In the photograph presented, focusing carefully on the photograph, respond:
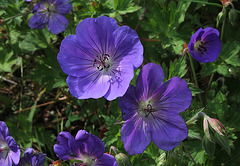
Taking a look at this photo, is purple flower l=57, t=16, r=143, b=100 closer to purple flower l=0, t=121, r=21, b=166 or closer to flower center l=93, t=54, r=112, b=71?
flower center l=93, t=54, r=112, b=71

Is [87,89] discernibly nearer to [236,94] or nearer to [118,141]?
[118,141]

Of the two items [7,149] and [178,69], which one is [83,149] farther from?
[178,69]

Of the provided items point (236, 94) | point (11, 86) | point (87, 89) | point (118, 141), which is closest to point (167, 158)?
point (118, 141)

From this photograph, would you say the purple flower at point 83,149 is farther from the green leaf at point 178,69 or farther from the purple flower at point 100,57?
the green leaf at point 178,69

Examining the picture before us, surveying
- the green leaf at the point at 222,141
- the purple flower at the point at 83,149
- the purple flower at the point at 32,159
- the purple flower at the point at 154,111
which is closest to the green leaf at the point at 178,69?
the purple flower at the point at 154,111

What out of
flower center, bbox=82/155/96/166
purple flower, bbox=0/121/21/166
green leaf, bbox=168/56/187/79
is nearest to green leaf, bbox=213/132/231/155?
green leaf, bbox=168/56/187/79

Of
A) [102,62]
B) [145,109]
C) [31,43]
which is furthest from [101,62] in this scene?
[31,43]

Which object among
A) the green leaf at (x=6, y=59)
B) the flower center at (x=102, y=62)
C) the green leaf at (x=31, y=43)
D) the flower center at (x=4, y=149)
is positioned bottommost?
the green leaf at (x=6, y=59)
